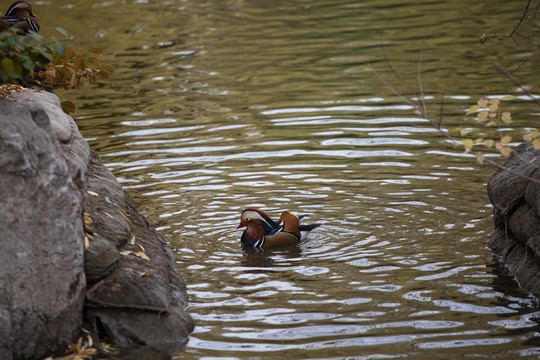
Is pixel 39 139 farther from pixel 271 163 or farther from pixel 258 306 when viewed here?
pixel 271 163

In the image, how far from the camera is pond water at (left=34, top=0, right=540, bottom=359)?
23.1 feet

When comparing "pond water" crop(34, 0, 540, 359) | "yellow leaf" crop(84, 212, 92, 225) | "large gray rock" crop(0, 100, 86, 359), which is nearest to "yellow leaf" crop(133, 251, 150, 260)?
"yellow leaf" crop(84, 212, 92, 225)

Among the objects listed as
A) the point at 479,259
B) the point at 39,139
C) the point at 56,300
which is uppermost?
the point at 39,139

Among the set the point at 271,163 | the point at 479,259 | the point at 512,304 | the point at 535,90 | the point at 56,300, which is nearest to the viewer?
the point at 56,300

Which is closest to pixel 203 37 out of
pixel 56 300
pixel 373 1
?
pixel 373 1

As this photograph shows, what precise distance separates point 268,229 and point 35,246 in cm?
338

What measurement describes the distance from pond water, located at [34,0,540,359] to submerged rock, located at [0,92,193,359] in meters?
0.49

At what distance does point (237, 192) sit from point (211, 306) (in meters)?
3.68

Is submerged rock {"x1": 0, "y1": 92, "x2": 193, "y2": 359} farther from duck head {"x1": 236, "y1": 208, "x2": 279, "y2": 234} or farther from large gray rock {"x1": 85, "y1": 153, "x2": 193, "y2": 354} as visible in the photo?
duck head {"x1": 236, "y1": 208, "x2": 279, "y2": 234}

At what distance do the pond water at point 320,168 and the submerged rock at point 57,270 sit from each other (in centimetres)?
49

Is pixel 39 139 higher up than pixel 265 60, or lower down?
higher up

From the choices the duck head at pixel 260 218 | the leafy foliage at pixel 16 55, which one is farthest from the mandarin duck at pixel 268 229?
the leafy foliage at pixel 16 55

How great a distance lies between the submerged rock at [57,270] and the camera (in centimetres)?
618

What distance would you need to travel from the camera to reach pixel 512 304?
23.9ft
